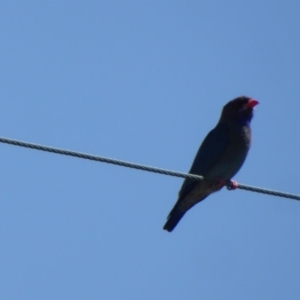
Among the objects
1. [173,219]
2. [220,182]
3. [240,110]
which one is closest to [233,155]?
[220,182]

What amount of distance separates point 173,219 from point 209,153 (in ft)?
2.58

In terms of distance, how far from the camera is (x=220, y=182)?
991 centimetres

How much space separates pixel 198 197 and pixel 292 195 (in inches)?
104

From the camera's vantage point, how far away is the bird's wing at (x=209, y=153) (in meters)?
10.1

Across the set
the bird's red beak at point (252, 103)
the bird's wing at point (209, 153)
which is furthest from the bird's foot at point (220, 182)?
the bird's red beak at point (252, 103)

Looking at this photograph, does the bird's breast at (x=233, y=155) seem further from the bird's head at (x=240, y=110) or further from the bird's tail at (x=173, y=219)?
the bird's tail at (x=173, y=219)

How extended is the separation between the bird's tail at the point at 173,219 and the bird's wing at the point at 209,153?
0.51ft

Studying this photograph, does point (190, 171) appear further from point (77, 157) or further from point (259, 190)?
point (77, 157)

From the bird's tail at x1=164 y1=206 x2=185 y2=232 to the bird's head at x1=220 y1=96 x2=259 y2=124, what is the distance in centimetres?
118

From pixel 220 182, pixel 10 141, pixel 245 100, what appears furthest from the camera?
pixel 245 100

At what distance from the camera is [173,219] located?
10086mm

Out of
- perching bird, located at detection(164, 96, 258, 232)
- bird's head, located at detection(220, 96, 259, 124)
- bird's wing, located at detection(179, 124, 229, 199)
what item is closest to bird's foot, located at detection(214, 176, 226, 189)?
perching bird, located at detection(164, 96, 258, 232)

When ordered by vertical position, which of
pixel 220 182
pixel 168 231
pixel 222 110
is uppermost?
pixel 222 110

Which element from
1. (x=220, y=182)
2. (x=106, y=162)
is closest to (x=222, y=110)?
(x=220, y=182)
